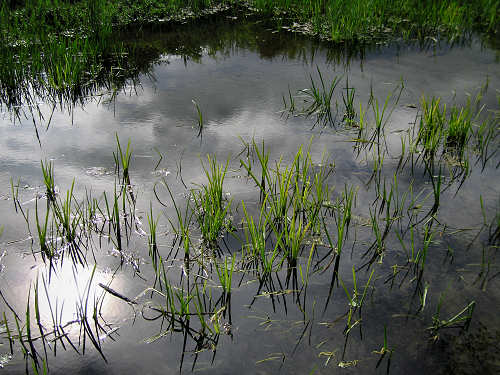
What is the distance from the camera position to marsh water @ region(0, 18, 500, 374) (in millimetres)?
1697

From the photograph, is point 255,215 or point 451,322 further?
point 255,215

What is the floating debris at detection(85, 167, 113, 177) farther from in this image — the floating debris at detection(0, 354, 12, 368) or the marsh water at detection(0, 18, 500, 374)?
the floating debris at detection(0, 354, 12, 368)

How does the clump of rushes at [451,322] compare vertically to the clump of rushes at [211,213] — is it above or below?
below

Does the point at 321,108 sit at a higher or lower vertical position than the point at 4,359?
higher

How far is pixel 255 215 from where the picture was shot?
99.6 inches

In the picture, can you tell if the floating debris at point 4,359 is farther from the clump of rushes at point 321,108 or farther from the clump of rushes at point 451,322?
the clump of rushes at point 321,108

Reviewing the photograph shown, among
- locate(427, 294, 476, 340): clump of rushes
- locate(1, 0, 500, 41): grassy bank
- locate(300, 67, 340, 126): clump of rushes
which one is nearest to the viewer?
locate(427, 294, 476, 340): clump of rushes

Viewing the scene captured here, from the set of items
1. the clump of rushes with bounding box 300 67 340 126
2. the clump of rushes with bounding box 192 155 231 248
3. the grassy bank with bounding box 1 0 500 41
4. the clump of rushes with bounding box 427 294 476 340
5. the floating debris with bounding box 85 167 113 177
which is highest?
the grassy bank with bounding box 1 0 500 41

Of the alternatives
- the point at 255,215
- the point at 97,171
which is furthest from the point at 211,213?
the point at 97,171

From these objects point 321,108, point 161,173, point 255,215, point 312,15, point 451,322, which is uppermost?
point 312,15

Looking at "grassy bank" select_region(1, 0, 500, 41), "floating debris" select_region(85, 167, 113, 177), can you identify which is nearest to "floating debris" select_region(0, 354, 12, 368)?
"floating debris" select_region(85, 167, 113, 177)

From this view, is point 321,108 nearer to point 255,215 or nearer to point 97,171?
point 255,215

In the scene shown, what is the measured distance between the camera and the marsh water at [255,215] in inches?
66.8

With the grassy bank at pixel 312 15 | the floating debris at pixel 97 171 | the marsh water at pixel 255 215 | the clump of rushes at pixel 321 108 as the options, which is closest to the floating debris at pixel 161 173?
the marsh water at pixel 255 215
